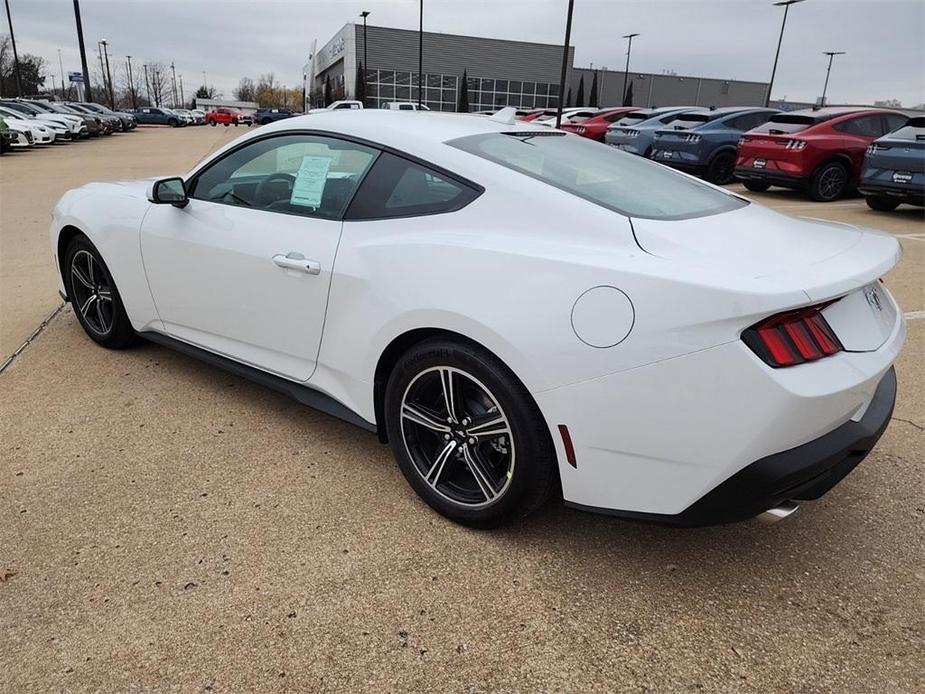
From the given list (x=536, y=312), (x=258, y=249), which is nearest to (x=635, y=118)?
(x=258, y=249)

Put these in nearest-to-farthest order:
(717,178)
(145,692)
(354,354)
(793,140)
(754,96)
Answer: (145,692) < (354,354) < (793,140) < (717,178) < (754,96)

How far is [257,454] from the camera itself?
3.03m

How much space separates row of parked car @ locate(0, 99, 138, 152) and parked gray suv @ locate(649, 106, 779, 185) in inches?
719

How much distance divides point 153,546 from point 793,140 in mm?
11183

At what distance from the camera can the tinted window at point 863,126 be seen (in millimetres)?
11000

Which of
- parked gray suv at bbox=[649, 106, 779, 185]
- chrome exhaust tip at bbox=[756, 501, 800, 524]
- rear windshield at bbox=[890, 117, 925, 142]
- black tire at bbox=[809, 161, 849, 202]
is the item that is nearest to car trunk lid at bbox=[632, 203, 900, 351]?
chrome exhaust tip at bbox=[756, 501, 800, 524]

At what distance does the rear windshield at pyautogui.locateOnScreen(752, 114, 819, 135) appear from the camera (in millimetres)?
10984

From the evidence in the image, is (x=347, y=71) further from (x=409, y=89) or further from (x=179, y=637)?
(x=179, y=637)

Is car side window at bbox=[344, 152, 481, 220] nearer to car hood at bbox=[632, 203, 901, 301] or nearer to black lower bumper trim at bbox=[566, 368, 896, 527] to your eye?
car hood at bbox=[632, 203, 901, 301]

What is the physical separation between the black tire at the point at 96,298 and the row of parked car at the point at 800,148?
959cm

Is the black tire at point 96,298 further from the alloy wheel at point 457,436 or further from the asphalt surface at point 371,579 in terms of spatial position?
the alloy wheel at point 457,436

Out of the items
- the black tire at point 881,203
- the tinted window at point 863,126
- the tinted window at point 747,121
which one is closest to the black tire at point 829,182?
the tinted window at point 863,126

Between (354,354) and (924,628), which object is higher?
(354,354)

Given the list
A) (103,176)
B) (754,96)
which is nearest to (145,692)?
(103,176)
